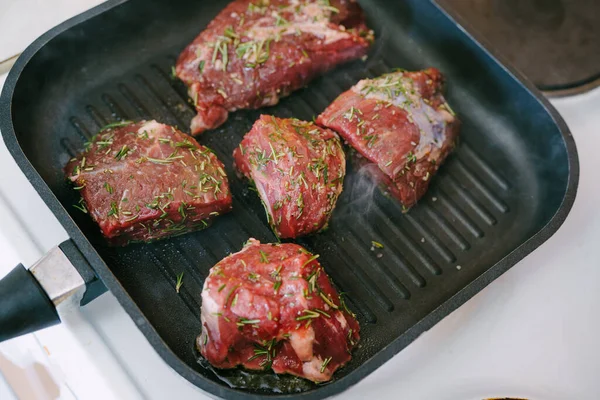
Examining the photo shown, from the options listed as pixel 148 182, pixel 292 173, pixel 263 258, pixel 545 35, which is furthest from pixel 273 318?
pixel 545 35

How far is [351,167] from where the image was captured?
279 cm

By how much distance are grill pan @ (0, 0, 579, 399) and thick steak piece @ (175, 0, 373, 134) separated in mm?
103

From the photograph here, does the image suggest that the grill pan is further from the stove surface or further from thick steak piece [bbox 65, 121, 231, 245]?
the stove surface

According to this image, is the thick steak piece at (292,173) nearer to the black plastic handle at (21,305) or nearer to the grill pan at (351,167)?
the grill pan at (351,167)

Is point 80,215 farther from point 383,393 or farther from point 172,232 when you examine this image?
point 383,393

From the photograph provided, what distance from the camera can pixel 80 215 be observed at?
2498mm

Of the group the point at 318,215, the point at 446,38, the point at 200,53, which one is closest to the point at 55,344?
the point at 318,215

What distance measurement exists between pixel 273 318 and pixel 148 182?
757mm

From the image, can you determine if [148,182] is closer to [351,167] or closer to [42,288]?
[42,288]

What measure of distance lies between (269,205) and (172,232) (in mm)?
421

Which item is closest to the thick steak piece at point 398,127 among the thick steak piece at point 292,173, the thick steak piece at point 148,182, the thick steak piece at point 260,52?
the thick steak piece at point 292,173

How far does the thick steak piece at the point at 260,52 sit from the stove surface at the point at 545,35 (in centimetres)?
64

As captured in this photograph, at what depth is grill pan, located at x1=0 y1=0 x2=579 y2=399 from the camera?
2457 mm

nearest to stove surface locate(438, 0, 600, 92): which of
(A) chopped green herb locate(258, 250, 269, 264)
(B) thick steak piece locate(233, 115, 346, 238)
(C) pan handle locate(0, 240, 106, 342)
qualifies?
(B) thick steak piece locate(233, 115, 346, 238)
